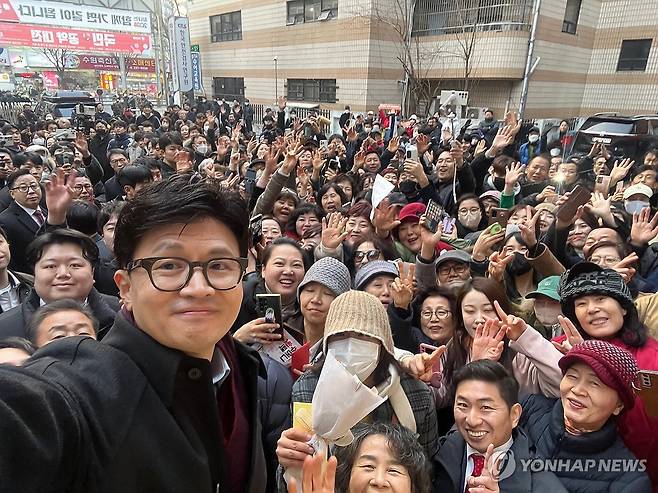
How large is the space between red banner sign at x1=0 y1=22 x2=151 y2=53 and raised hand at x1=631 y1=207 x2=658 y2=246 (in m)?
29.8

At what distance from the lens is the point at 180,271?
1.03 meters

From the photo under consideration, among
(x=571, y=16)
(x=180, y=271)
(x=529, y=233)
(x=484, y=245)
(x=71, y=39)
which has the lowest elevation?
(x=484, y=245)

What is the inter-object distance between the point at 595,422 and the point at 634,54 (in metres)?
22.5

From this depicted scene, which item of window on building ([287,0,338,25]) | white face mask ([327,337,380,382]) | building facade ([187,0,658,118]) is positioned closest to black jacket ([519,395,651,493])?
white face mask ([327,337,380,382])

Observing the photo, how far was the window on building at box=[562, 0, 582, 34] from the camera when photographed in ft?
59.6

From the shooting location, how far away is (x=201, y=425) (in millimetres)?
1034

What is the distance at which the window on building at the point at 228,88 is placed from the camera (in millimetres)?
25234

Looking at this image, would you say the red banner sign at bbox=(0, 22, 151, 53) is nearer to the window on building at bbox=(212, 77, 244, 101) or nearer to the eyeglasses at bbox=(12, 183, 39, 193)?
the window on building at bbox=(212, 77, 244, 101)

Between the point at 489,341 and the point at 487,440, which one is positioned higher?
the point at 489,341

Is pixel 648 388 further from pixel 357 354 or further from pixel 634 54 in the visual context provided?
pixel 634 54

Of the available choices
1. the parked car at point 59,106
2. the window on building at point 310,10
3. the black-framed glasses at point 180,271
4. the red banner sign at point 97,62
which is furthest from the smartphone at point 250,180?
the red banner sign at point 97,62

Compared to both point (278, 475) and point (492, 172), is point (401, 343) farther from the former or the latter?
point (492, 172)

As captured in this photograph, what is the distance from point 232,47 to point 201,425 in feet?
90.7

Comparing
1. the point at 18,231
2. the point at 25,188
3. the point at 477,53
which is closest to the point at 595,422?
the point at 18,231
